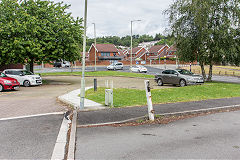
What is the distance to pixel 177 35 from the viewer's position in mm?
23391

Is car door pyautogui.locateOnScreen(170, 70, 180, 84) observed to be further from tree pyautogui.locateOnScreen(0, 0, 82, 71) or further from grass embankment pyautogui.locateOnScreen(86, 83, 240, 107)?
tree pyautogui.locateOnScreen(0, 0, 82, 71)

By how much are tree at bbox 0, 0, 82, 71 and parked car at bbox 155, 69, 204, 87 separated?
29.8ft

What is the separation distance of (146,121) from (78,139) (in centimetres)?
260

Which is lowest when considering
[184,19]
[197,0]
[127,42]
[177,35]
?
[177,35]

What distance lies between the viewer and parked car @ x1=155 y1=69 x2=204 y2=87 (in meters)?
19.2

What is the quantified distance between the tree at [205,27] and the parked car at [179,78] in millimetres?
3574

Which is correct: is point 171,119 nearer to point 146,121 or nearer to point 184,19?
point 146,121

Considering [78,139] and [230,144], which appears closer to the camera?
[230,144]

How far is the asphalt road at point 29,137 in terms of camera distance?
4.70 metres

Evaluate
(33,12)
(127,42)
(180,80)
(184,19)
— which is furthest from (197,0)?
(127,42)

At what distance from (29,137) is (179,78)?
1600 centimetres

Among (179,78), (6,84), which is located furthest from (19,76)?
(179,78)

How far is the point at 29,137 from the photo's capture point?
5.73 metres

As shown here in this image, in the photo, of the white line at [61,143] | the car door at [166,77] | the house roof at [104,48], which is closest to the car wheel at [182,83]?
the car door at [166,77]
